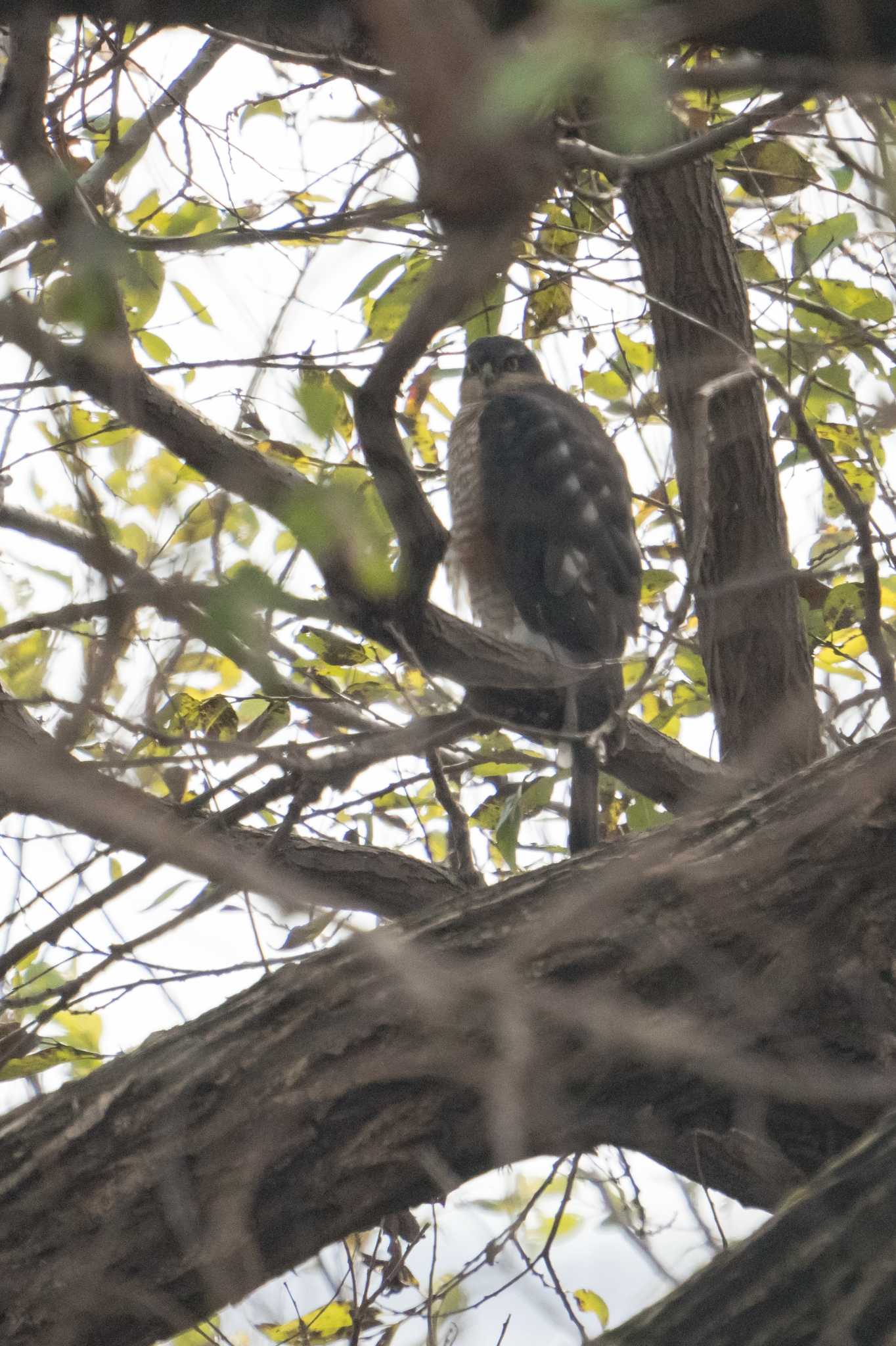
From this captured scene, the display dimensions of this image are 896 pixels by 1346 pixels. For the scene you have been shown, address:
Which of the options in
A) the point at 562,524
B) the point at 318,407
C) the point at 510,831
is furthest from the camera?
the point at 562,524

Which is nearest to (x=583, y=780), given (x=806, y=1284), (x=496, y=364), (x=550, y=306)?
(x=550, y=306)

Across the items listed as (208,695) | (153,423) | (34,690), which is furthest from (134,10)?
(208,695)

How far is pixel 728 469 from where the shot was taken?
327 cm

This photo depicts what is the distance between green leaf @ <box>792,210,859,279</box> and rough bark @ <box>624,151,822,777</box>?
336mm

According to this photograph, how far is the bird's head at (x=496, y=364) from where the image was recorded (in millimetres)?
5277

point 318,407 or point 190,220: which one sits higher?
point 190,220

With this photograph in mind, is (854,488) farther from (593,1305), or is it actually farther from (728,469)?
(593,1305)

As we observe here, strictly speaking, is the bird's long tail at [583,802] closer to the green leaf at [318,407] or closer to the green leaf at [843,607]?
the green leaf at [843,607]

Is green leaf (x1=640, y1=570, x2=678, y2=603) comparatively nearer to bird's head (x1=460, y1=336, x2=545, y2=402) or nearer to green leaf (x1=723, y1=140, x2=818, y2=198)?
green leaf (x1=723, y1=140, x2=818, y2=198)

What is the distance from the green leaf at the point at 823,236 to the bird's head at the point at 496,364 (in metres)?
2.42

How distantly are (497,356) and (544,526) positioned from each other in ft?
3.61

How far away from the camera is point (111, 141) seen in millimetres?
2098

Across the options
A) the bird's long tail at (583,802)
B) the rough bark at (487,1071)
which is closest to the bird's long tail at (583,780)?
the bird's long tail at (583,802)

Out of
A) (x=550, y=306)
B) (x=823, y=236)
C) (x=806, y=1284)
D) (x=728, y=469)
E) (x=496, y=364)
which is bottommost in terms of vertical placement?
(x=806, y=1284)
